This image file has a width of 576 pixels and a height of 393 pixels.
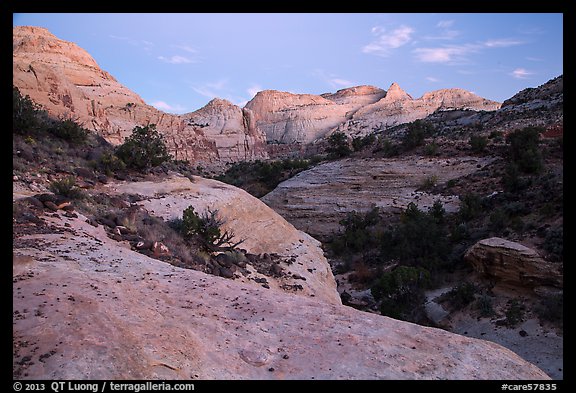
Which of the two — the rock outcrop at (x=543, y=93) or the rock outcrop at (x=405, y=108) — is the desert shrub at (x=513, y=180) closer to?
the rock outcrop at (x=543, y=93)

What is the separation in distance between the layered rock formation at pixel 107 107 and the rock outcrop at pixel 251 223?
1945 centimetres

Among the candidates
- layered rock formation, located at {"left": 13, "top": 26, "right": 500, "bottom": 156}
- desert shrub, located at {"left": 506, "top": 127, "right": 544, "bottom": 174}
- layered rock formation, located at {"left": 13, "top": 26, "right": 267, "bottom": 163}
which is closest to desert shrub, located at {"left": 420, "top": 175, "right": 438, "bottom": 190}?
desert shrub, located at {"left": 506, "top": 127, "right": 544, "bottom": 174}

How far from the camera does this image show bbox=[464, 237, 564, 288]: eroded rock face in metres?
10.8

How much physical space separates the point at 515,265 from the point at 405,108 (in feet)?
254

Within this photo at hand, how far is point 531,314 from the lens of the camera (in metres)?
10.3

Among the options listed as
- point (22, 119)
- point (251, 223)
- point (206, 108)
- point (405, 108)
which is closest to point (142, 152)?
point (22, 119)

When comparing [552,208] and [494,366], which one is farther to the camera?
[552,208]

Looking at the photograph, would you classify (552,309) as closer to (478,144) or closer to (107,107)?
(478,144)

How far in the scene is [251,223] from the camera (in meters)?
12.0

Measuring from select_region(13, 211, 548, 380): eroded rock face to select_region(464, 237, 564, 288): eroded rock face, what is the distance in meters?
7.36

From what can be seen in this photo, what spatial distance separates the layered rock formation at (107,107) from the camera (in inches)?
1108
